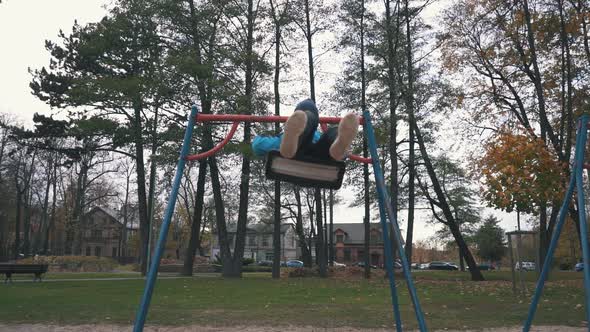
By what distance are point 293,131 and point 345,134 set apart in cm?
42

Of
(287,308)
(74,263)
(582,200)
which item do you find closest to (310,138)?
(582,200)

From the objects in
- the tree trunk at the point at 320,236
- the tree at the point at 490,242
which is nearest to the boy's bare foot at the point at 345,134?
the tree trunk at the point at 320,236

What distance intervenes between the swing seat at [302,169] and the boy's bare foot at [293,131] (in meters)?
0.15

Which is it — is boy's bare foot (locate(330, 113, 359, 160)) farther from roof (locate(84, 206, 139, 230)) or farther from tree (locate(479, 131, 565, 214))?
roof (locate(84, 206, 139, 230))

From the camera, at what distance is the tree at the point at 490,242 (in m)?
42.9

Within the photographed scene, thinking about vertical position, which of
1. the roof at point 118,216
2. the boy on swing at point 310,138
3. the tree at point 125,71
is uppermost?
the tree at point 125,71

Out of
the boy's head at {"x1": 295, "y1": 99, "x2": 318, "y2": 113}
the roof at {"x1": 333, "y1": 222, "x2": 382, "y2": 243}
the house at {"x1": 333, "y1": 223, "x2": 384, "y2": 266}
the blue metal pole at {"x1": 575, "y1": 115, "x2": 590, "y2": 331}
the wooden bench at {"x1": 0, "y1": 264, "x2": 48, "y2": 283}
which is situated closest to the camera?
the blue metal pole at {"x1": 575, "y1": 115, "x2": 590, "y2": 331}

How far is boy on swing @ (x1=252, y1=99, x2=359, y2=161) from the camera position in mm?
3920

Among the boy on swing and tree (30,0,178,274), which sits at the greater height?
tree (30,0,178,274)

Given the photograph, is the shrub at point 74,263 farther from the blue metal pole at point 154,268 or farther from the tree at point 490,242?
the tree at point 490,242

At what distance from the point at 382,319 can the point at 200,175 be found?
16021 millimetres

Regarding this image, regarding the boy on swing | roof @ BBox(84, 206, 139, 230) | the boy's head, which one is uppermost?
roof @ BBox(84, 206, 139, 230)

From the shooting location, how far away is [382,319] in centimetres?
774

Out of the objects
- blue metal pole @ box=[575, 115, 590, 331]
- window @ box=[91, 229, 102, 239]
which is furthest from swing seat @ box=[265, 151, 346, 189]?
window @ box=[91, 229, 102, 239]
